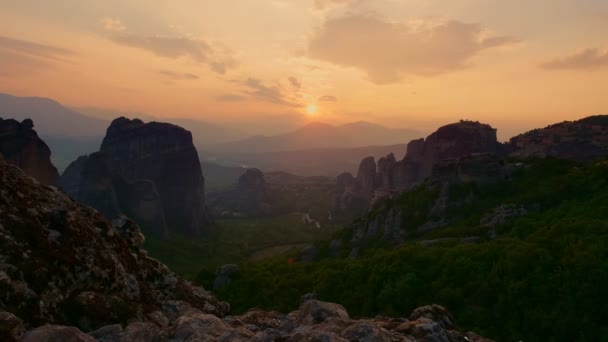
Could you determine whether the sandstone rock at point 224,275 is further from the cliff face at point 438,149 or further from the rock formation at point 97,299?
the cliff face at point 438,149

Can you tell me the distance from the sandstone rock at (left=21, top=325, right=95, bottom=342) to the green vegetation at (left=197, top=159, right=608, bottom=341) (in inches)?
1060

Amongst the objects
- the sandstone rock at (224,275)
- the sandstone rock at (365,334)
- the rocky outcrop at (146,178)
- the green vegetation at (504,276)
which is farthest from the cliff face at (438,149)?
the sandstone rock at (365,334)

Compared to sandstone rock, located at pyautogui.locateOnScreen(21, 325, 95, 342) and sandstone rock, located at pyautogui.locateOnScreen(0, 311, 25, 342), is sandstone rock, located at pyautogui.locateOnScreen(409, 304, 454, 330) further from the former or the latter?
sandstone rock, located at pyautogui.locateOnScreen(0, 311, 25, 342)

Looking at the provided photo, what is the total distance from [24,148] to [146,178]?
54.6 meters

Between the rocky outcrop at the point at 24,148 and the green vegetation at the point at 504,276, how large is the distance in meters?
67.5

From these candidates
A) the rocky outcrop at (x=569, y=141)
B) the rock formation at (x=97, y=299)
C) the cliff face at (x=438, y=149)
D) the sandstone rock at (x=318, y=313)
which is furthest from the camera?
the cliff face at (x=438, y=149)

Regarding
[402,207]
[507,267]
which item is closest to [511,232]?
[507,267]

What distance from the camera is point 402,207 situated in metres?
72.9

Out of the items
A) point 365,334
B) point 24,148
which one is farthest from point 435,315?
point 24,148

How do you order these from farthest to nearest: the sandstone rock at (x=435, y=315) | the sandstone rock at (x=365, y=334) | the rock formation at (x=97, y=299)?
the sandstone rock at (x=435, y=315) → the sandstone rock at (x=365, y=334) → the rock formation at (x=97, y=299)

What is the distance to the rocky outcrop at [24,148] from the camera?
9550 centimetres

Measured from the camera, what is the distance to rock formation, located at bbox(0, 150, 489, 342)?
11.5 metres

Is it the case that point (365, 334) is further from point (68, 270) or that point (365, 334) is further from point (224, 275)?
Answer: point (224, 275)

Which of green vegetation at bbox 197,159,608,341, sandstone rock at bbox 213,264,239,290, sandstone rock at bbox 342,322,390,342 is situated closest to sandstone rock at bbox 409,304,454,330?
sandstone rock at bbox 342,322,390,342
